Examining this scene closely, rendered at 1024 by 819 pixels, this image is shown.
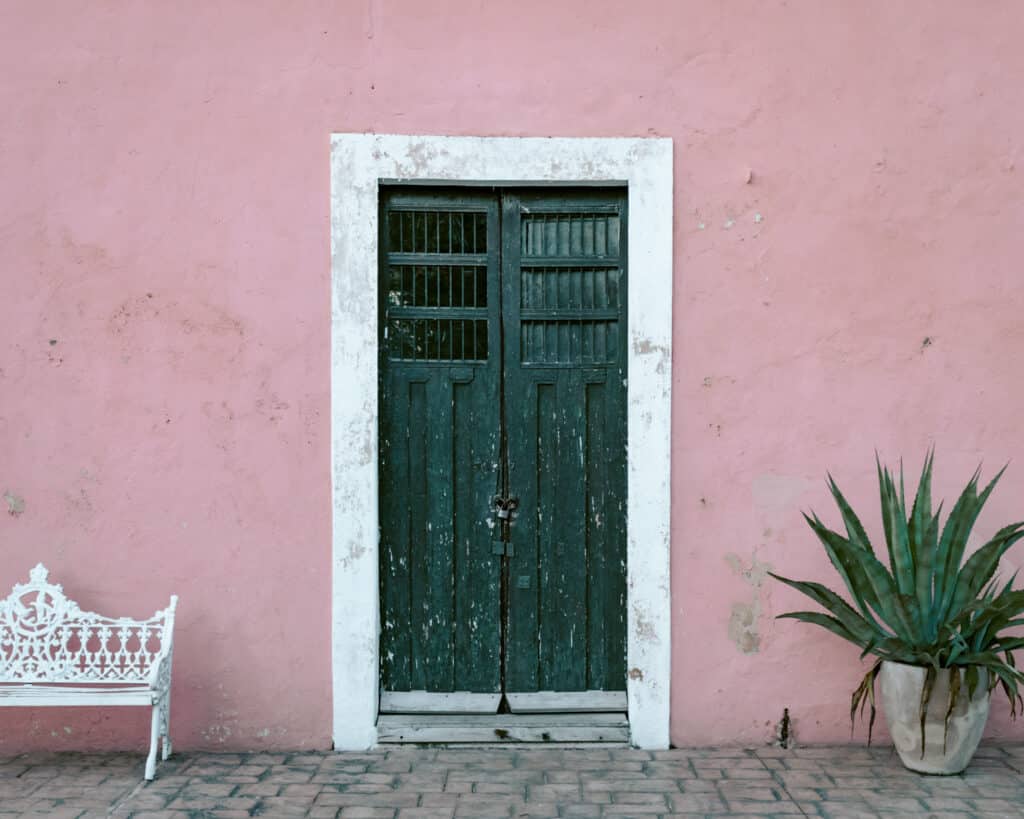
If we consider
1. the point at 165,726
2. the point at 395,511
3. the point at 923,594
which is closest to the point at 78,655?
the point at 165,726

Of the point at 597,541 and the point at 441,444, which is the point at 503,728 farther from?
the point at 441,444

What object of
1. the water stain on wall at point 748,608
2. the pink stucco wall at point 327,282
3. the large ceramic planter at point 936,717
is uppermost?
the pink stucco wall at point 327,282

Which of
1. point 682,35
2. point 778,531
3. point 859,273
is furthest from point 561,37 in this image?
point 778,531

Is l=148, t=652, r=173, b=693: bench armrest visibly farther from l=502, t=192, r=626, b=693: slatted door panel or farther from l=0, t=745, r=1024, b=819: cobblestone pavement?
l=502, t=192, r=626, b=693: slatted door panel

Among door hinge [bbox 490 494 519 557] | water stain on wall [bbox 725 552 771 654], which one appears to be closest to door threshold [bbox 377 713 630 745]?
water stain on wall [bbox 725 552 771 654]

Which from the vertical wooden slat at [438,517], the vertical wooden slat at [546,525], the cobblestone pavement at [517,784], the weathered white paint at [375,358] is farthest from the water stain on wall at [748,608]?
the vertical wooden slat at [438,517]

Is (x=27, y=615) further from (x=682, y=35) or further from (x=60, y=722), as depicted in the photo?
(x=682, y=35)

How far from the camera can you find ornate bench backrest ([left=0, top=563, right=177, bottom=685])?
3.76m

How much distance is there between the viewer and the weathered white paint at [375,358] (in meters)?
4.04

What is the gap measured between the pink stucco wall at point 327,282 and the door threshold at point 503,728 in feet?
0.91

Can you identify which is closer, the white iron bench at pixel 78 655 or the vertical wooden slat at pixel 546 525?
the white iron bench at pixel 78 655

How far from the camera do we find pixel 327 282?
160 inches

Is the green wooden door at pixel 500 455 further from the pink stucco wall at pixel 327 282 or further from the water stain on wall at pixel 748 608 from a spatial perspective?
the water stain on wall at pixel 748 608

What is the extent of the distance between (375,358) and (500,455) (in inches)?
27.6
